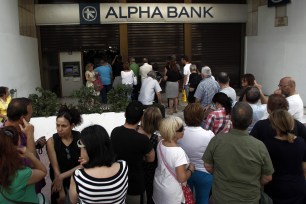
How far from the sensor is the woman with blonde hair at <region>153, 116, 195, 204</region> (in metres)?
3.07

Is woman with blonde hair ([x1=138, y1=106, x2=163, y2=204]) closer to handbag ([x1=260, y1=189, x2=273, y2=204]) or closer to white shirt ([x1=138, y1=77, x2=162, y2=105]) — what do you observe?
handbag ([x1=260, y1=189, x2=273, y2=204])

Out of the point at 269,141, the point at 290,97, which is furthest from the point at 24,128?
the point at 290,97

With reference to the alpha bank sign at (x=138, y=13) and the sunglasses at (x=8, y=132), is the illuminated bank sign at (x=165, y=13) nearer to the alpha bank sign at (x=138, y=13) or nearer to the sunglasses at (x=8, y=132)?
the alpha bank sign at (x=138, y=13)

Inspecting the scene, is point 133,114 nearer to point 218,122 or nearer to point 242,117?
point 242,117

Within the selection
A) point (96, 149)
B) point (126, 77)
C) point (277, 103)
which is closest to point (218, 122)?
point (277, 103)

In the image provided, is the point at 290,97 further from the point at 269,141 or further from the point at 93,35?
the point at 93,35

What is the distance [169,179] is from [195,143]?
49cm

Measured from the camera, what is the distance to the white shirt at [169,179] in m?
3.08

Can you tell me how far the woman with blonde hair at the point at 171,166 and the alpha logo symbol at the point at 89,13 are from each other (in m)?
10.6

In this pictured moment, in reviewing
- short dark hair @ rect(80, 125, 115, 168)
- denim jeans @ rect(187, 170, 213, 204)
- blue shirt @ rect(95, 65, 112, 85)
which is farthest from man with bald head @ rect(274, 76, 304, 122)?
blue shirt @ rect(95, 65, 112, 85)

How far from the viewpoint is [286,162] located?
296 cm

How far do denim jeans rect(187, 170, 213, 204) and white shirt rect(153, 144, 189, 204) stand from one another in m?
0.33

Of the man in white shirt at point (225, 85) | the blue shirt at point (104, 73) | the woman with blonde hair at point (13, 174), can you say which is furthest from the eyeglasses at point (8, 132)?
the blue shirt at point (104, 73)

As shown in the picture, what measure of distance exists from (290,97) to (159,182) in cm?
258
